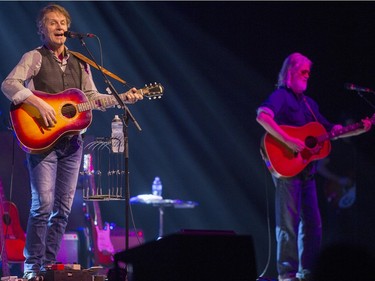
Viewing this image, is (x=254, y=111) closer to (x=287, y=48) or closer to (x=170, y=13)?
(x=287, y=48)

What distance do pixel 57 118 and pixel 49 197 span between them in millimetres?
620

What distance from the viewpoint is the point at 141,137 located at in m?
9.35

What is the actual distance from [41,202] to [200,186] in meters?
4.50

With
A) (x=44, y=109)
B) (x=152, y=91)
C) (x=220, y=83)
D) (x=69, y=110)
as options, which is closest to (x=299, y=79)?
(x=152, y=91)

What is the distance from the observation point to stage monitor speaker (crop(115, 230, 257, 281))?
2.90 meters

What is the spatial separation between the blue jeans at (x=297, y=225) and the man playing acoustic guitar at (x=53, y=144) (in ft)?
5.80

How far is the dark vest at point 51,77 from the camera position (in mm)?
5367

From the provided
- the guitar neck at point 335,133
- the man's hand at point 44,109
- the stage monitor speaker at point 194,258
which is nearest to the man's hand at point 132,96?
the man's hand at point 44,109

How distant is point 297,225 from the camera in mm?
6176

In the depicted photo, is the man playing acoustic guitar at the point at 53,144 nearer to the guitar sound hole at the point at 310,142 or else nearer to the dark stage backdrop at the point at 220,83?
the guitar sound hole at the point at 310,142

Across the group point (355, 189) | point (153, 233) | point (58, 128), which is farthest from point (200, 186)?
point (58, 128)

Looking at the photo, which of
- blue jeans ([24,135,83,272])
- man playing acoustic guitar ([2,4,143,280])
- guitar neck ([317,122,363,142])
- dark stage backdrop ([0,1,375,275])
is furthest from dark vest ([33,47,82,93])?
dark stage backdrop ([0,1,375,275])

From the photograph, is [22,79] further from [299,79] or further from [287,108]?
[299,79]

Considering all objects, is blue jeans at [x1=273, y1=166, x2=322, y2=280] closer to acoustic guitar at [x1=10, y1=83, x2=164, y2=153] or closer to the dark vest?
acoustic guitar at [x1=10, y1=83, x2=164, y2=153]
